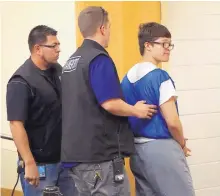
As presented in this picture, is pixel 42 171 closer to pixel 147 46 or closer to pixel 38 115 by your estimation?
pixel 38 115

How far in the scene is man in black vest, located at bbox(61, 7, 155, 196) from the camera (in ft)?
7.07

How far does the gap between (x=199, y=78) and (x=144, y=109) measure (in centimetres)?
153

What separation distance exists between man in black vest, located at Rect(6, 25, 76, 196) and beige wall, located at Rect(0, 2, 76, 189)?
0.95 metres

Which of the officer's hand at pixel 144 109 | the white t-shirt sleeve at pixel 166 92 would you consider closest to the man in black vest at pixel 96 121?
the officer's hand at pixel 144 109

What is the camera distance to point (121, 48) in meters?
3.38

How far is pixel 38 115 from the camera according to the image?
262 centimetres

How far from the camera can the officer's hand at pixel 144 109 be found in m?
2.24

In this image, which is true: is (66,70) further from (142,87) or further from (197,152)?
(197,152)

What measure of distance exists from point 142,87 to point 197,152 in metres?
1.51

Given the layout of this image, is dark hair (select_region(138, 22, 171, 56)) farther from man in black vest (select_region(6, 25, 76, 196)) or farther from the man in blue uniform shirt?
man in black vest (select_region(6, 25, 76, 196))

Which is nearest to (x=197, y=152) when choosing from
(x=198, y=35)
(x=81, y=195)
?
(x=198, y=35)

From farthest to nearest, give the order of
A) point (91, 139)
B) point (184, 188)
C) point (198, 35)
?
1. point (198, 35)
2. point (184, 188)
3. point (91, 139)

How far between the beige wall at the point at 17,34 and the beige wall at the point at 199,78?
2.88ft

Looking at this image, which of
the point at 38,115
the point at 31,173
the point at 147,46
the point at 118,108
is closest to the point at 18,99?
the point at 38,115
